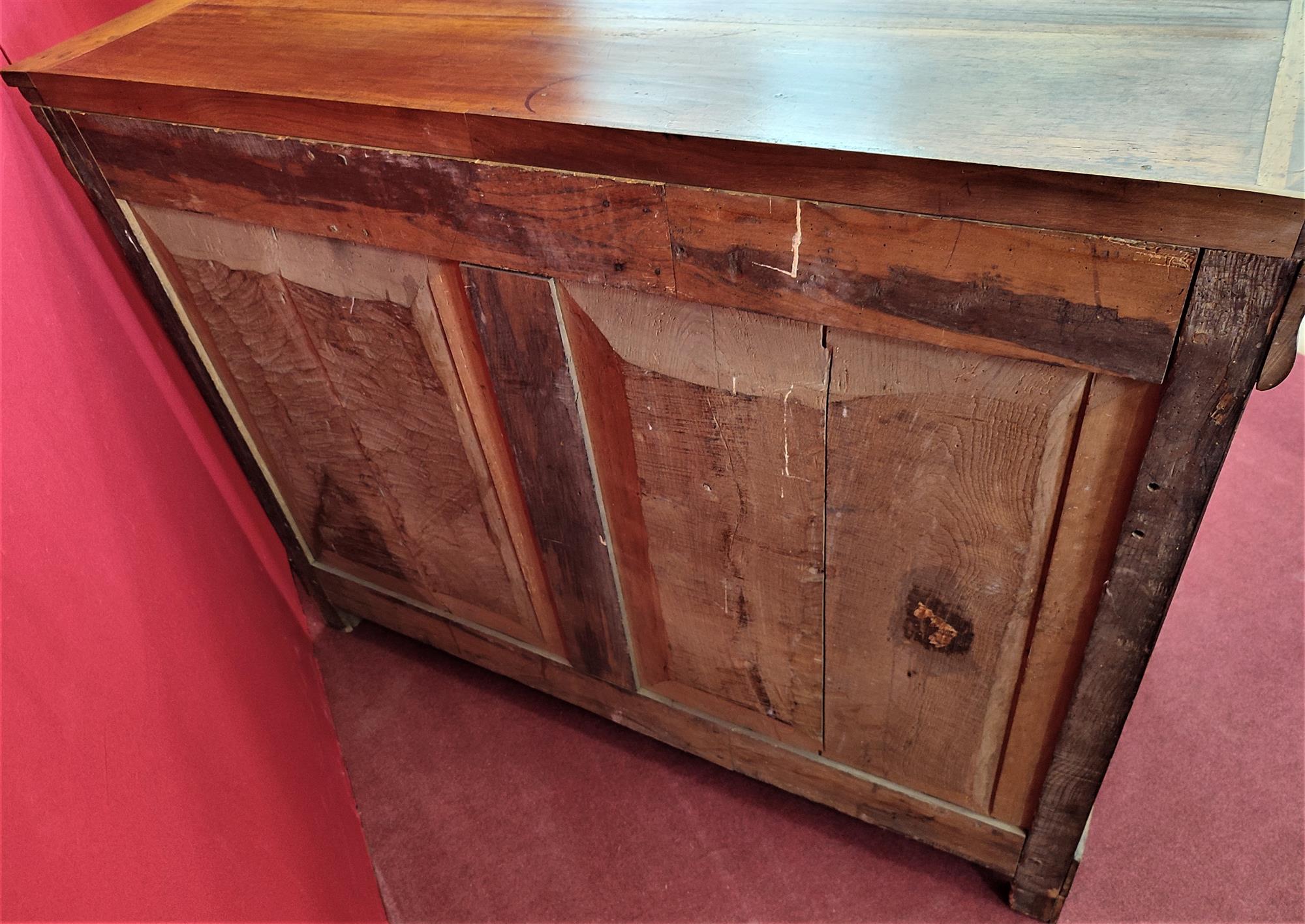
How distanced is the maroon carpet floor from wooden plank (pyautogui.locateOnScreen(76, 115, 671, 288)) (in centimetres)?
96

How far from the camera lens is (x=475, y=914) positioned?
1.44 m

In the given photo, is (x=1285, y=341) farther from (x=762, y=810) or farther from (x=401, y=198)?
(x=762, y=810)

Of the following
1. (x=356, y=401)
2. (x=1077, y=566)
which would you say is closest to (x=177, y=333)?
(x=356, y=401)

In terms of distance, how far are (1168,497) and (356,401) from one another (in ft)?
3.28

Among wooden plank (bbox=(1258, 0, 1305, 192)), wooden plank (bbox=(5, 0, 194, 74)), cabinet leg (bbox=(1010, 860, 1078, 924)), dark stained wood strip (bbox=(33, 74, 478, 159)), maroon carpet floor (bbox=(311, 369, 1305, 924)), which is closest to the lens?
wooden plank (bbox=(1258, 0, 1305, 192))

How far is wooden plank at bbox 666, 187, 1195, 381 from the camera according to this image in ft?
2.36

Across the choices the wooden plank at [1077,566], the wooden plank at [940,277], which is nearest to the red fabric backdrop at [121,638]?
the wooden plank at [940,277]

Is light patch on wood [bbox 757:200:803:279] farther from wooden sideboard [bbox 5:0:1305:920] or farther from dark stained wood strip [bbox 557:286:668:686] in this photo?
dark stained wood strip [bbox 557:286:668:686]

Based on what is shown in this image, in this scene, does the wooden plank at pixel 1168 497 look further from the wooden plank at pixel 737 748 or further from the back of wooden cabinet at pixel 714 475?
the wooden plank at pixel 737 748

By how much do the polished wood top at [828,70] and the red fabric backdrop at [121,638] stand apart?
0.86 ft

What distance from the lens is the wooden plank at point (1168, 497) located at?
69cm

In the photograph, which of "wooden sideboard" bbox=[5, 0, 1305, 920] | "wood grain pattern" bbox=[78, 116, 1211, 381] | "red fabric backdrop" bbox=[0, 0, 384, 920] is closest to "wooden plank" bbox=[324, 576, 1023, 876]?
"wooden sideboard" bbox=[5, 0, 1305, 920]

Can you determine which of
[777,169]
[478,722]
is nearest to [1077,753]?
[777,169]

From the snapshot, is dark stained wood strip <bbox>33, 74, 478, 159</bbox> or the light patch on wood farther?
dark stained wood strip <bbox>33, 74, 478, 159</bbox>
